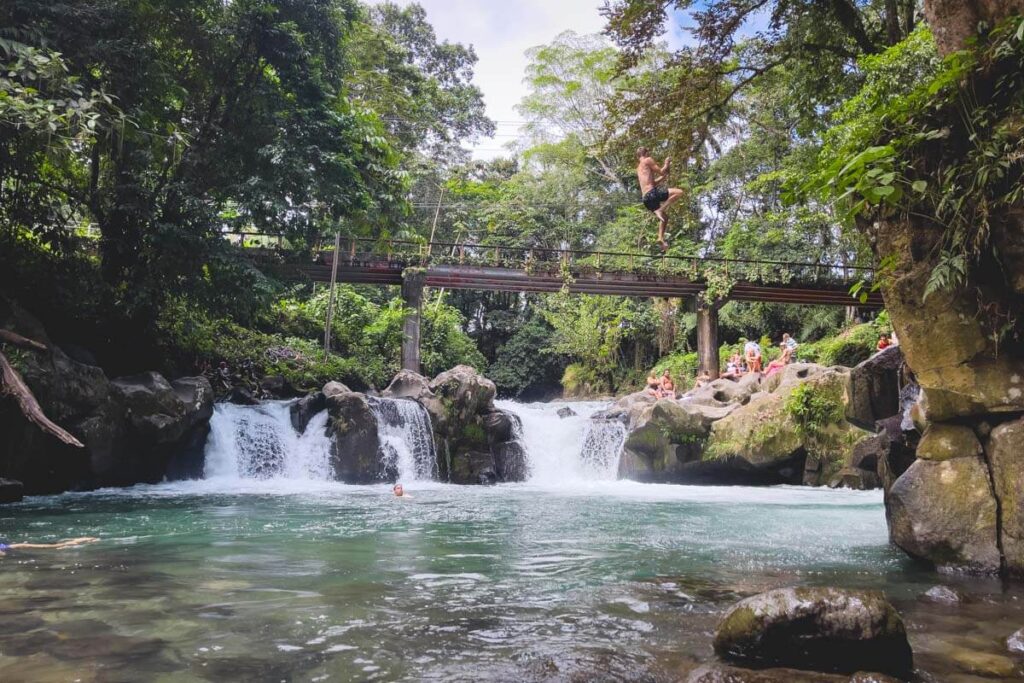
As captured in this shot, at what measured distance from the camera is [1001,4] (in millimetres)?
5344

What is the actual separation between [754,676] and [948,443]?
11.6 ft

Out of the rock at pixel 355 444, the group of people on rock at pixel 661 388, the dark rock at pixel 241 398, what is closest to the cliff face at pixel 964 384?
the rock at pixel 355 444

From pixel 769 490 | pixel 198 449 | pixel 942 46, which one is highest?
pixel 942 46

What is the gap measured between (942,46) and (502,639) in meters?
5.61

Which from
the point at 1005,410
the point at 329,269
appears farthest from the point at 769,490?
the point at 329,269

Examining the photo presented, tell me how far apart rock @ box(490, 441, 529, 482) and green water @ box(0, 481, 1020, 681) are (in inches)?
216

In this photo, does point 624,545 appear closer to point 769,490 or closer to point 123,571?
point 123,571

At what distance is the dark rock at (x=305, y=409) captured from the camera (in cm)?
1488

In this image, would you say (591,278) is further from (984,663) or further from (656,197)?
(984,663)

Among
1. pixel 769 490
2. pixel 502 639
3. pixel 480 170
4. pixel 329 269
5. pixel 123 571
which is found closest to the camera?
pixel 502 639

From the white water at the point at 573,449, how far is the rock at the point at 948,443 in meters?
10.0

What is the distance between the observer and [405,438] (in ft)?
49.9

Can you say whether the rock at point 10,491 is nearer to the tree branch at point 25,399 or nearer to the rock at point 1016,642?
the tree branch at point 25,399

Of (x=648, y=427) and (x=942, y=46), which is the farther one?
(x=648, y=427)
